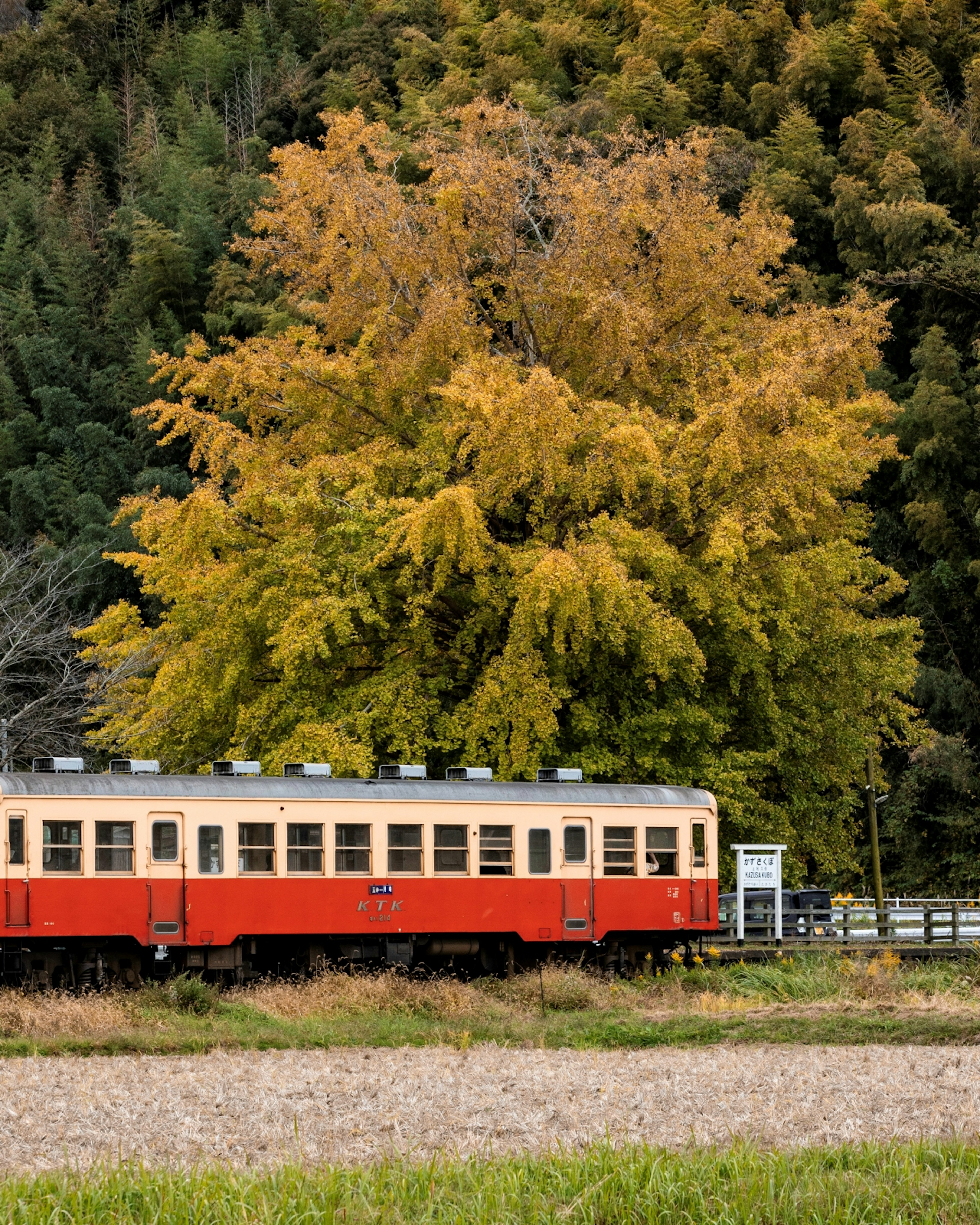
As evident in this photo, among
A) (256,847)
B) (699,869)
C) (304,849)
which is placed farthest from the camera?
(699,869)

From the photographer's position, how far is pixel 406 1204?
8.49 metres

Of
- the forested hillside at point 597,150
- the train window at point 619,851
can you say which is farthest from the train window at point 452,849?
the forested hillside at point 597,150

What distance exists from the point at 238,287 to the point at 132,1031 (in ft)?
180

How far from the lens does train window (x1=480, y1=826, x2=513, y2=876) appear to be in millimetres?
23125

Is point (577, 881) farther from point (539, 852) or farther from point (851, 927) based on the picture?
point (851, 927)

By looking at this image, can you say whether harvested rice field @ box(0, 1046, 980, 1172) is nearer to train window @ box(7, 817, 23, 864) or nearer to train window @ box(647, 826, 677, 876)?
train window @ box(7, 817, 23, 864)

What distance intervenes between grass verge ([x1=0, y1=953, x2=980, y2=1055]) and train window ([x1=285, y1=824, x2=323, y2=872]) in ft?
4.66

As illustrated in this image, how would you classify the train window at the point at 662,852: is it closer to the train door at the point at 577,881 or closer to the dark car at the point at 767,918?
the train door at the point at 577,881

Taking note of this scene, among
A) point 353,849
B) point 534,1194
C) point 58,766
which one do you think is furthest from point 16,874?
point 534,1194

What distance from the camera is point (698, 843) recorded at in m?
25.1

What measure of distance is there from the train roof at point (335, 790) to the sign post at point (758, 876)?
47.6 inches

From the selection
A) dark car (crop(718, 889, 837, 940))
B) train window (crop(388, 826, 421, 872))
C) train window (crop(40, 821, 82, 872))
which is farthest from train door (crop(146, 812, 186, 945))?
dark car (crop(718, 889, 837, 940))

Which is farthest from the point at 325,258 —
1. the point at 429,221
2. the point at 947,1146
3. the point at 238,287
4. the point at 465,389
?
the point at 238,287

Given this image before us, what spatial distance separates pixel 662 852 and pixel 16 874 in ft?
31.0
